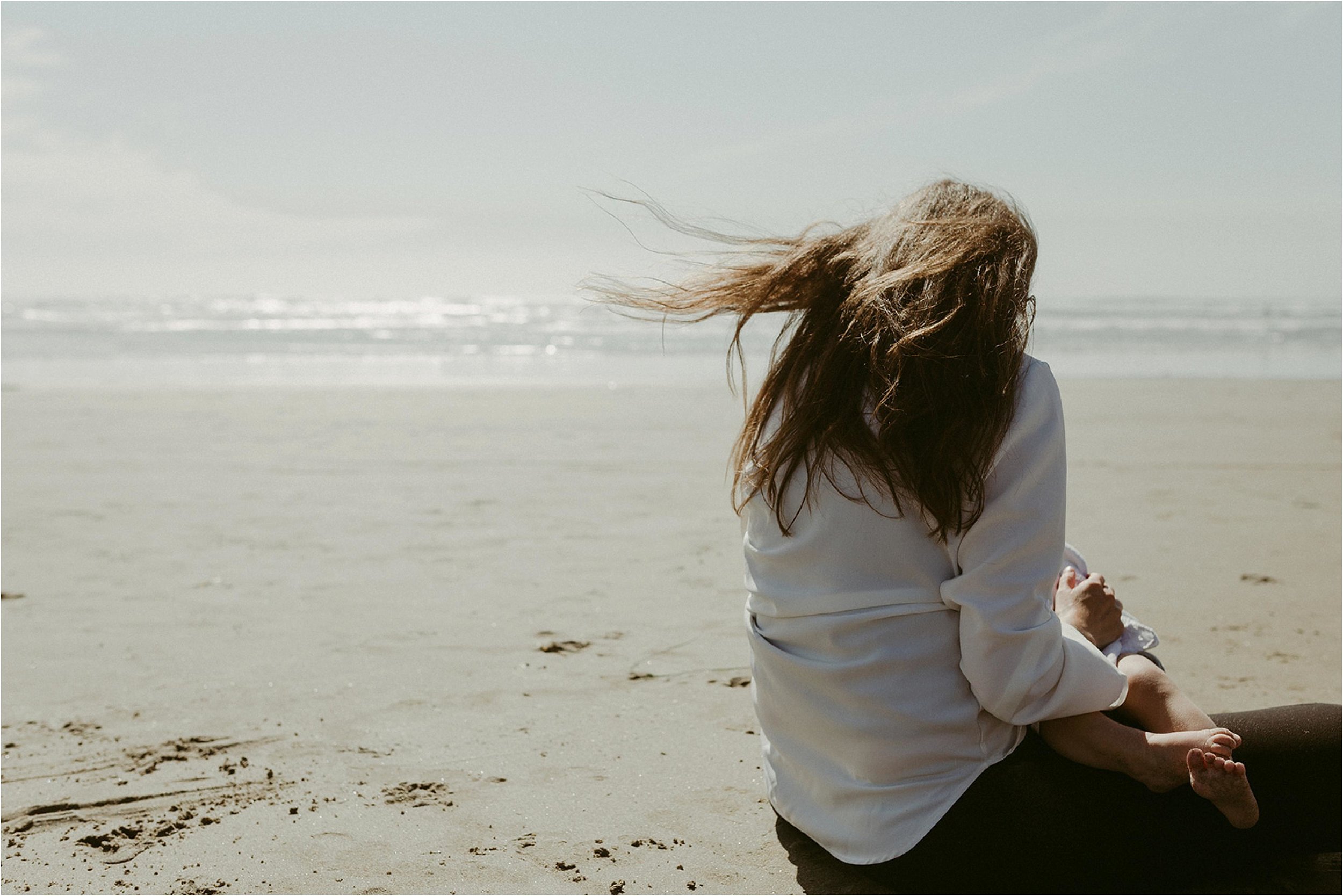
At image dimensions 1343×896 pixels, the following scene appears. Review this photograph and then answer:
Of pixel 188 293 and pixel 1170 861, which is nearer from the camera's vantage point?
pixel 1170 861

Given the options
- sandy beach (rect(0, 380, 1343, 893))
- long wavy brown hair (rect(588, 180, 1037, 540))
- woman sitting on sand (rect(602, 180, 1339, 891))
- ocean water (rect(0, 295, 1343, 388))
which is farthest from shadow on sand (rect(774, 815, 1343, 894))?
ocean water (rect(0, 295, 1343, 388))

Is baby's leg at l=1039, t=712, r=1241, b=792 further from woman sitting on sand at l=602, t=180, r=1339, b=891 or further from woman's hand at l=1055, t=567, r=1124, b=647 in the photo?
woman's hand at l=1055, t=567, r=1124, b=647

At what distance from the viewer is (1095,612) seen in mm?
2316

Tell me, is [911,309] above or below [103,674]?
above

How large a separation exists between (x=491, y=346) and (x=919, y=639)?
2168 cm

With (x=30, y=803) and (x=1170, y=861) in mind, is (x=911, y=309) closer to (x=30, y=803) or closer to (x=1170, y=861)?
(x=1170, y=861)

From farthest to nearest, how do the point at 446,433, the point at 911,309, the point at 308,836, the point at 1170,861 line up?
the point at 446,433, the point at 308,836, the point at 1170,861, the point at 911,309

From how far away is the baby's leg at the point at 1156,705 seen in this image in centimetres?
212

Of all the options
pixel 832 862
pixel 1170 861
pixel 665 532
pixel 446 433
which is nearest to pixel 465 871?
pixel 832 862

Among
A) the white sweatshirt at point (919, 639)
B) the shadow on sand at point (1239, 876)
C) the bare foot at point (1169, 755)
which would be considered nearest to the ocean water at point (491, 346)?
the shadow on sand at point (1239, 876)

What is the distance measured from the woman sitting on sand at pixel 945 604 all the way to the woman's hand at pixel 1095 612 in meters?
0.14

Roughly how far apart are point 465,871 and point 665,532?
140 inches

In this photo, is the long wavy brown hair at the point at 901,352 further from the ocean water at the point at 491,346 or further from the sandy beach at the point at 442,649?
the ocean water at the point at 491,346

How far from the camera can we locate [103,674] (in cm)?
374
